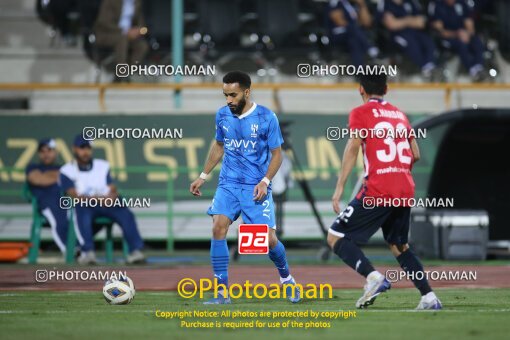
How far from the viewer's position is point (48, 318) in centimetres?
936

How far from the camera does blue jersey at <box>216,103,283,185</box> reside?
35.0ft

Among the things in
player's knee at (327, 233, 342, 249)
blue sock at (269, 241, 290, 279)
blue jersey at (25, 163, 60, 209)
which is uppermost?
player's knee at (327, 233, 342, 249)

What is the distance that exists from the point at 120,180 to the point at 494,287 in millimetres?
9388

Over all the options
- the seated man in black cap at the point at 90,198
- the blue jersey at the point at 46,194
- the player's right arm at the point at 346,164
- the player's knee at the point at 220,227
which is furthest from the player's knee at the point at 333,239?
the blue jersey at the point at 46,194

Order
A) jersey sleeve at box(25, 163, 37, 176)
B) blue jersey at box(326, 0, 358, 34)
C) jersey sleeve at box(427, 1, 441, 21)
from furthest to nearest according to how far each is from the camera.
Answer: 1. jersey sleeve at box(427, 1, 441, 21)
2. blue jersey at box(326, 0, 358, 34)
3. jersey sleeve at box(25, 163, 37, 176)

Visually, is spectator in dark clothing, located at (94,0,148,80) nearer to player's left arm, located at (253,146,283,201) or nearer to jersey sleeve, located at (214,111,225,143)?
jersey sleeve, located at (214,111,225,143)

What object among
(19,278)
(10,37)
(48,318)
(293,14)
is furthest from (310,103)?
(48,318)

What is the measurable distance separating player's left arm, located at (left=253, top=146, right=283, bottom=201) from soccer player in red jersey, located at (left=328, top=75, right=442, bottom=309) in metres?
0.80

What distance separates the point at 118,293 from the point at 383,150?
8.86 feet

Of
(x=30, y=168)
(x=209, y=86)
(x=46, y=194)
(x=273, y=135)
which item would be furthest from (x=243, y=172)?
(x=209, y=86)

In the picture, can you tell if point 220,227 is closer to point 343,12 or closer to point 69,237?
point 69,237

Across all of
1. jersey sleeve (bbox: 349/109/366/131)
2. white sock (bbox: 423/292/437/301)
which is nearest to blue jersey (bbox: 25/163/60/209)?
jersey sleeve (bbox: 349/109/366/131)

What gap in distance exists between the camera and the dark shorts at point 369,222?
991cm

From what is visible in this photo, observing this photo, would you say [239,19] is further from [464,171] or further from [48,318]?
[48,318]
